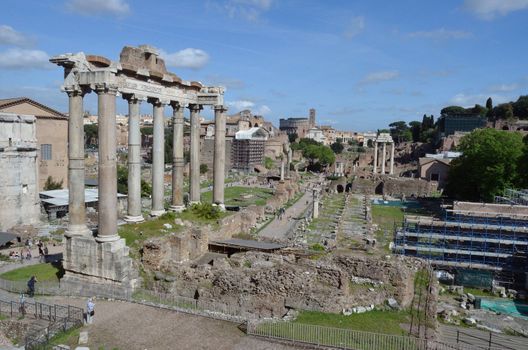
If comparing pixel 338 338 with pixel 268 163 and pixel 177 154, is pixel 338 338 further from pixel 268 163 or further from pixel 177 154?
pixel 268 163

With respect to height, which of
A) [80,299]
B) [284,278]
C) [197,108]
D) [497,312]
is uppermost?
[197,108]

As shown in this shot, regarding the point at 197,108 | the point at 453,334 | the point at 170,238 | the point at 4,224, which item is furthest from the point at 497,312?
the point at 4,224

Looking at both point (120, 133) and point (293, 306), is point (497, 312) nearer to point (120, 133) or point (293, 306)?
point (293, 306)

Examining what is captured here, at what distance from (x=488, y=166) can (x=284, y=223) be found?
78.7 ft

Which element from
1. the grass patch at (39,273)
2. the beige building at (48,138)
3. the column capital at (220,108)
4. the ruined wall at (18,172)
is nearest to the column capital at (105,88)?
the grass patch at (39,273)

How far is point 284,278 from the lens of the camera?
14297 mm

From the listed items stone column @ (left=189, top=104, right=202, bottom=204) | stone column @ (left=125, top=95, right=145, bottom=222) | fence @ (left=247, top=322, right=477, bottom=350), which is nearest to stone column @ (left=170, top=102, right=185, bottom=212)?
stone column @ (left=189, top=104, right=202, bottom=204)

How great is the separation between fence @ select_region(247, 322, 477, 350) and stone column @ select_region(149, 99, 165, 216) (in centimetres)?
1011

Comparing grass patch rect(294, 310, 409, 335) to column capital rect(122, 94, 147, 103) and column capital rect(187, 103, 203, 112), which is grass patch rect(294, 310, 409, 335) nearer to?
column capital rect(122, 94, 147, 103)

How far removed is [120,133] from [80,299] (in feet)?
375

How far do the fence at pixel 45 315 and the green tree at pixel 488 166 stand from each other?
45.5m

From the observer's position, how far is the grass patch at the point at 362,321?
1291cm

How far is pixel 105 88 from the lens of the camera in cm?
1514

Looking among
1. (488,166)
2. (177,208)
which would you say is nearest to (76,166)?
(177,208)
